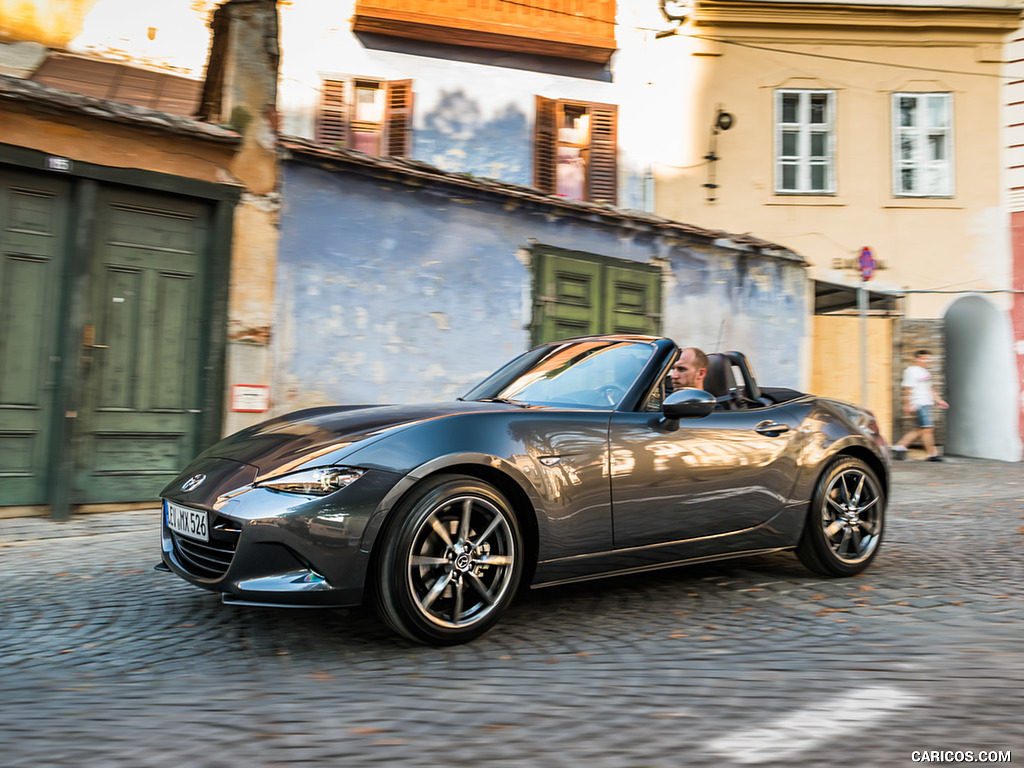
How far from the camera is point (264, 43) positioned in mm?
8336

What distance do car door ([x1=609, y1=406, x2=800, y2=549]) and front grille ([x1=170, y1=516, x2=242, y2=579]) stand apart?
169cm

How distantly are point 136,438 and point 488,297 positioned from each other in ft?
13.6

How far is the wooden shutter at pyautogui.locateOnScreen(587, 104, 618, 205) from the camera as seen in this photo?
51.9 ft

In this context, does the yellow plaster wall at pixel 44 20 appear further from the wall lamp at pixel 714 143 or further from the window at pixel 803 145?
the window at pixel 803 145

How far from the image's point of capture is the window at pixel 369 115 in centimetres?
1521

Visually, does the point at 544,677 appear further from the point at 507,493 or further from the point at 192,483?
the point at 192,483

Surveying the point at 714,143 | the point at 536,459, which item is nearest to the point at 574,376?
the point at 536,459

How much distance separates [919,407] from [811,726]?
13356 millimetres

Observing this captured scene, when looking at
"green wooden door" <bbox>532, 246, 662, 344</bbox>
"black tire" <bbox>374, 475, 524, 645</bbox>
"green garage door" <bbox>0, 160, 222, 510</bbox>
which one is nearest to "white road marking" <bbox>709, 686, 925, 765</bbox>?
"black tire" <bbox>374, 475, 524, 645</bbox>

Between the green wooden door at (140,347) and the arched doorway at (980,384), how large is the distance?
14.8 metres

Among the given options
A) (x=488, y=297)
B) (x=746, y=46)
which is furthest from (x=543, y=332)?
(x=746, y=46)

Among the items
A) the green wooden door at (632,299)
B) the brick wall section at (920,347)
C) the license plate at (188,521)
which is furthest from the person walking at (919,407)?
the license plate at (188,521)

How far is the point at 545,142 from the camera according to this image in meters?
15.8

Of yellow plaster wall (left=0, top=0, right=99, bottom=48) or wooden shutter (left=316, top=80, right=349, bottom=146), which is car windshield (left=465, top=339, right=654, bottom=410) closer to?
wooden shutter (left=316, top=80, right=349, bottom=146)
